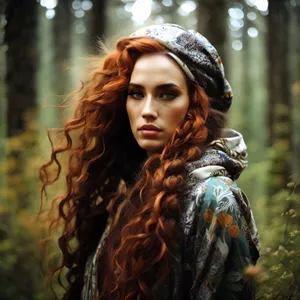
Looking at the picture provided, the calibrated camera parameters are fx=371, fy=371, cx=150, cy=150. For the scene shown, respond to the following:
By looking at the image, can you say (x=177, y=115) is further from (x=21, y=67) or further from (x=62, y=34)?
(x=62, y=34)

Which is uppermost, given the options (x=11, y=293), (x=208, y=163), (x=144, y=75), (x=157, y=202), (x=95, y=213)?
(x=144, y=75)

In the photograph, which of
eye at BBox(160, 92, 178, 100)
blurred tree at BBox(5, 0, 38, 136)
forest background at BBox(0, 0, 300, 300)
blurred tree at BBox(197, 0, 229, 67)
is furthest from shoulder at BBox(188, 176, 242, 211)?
blurred tree at BBox(5, 0, 38, 136)

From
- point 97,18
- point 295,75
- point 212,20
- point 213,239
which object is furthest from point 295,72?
point 213,239

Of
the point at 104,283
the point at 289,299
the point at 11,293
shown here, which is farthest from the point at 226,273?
the point at 11,293

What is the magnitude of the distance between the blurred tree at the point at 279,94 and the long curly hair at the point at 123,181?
84.3 inches

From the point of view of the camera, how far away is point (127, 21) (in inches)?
158

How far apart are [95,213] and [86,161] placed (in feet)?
0.96

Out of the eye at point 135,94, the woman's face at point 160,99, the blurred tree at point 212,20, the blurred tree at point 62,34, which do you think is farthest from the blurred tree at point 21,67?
the woman's face at point 160,99

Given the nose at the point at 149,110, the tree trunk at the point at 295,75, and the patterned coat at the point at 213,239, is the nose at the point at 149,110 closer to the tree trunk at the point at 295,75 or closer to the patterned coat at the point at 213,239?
the patterned coat at the point at 213,239

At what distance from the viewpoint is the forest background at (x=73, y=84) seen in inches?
137

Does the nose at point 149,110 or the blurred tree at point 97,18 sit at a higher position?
the blurred tree at point 97,18

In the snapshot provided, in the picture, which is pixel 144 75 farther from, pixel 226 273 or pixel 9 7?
pixel 9 7

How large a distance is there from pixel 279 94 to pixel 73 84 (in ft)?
7.65

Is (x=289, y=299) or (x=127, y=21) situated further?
(x=127, y=21)
